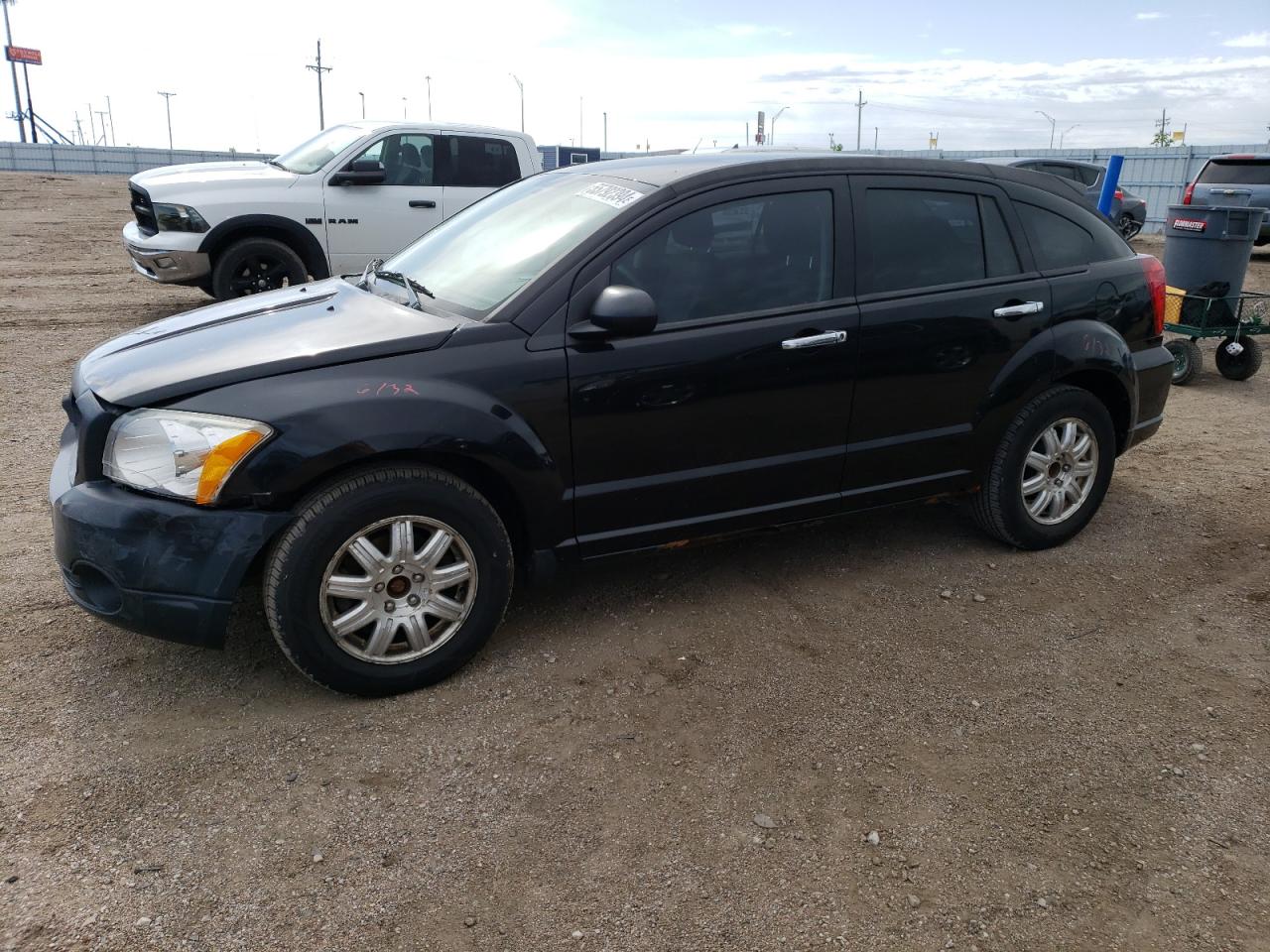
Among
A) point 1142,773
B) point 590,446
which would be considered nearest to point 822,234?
point 590,446

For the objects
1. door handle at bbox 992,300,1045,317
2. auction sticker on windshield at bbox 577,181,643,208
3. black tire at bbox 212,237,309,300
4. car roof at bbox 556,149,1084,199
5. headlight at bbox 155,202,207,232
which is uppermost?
car roof at bbox 556,149,1084,199

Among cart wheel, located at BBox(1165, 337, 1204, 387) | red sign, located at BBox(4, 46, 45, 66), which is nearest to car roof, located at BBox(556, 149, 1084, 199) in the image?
cart wheel, located at BBox(1165, 337, 1204, 387)

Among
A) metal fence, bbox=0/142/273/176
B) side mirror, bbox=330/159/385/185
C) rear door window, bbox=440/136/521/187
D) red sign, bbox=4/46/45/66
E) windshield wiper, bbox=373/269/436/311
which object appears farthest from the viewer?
red sign, bbox=4/46/45/66

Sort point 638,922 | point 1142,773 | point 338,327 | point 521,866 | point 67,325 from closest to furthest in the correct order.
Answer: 1. point 638,922
2. point 521,866
3. point 1142,773
4. point 338,327
5. point 67,325

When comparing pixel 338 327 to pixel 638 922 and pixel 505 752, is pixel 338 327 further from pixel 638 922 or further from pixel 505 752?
pixel 638 922

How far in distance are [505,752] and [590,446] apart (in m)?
1.08

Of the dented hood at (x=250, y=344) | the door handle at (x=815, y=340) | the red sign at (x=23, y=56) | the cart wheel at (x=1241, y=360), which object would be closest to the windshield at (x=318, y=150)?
the dented hood at (x=250, y=344)

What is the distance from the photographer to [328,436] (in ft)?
10.0

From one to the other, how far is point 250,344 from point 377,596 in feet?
3.18

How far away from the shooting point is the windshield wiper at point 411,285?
12.3 ft

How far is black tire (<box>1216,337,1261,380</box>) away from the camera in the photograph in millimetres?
8367

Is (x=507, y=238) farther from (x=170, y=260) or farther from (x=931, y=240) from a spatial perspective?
(x=170, y=260)

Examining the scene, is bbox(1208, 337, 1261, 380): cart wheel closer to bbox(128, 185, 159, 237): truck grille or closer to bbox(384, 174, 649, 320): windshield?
bbox(384, 174, 649, 320): windshield

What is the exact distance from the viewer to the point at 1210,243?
8.15 metres
